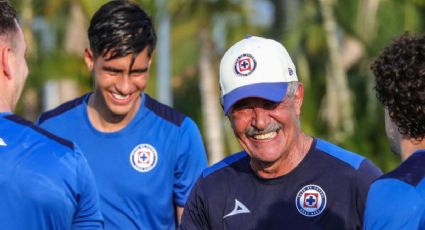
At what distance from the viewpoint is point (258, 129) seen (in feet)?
16.7

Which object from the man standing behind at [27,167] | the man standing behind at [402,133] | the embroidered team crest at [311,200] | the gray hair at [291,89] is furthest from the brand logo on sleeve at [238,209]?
the man standing behind at [402,133]

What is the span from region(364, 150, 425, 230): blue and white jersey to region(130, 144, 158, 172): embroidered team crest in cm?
288

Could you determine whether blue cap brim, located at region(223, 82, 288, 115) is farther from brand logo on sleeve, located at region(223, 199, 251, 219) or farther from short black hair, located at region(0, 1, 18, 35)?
short black hair, located at region(0, 1, 18, 35)

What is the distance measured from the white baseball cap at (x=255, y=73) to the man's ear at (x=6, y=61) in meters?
1.07

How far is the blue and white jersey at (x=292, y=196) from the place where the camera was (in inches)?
199

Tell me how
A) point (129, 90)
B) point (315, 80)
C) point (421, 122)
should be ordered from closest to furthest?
1. point (421, 122)
2. point (129, 90)
3. point (315, 80)

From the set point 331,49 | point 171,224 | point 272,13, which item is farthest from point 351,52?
point 171,224

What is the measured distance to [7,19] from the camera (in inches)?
181

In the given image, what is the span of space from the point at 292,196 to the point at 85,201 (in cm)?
101

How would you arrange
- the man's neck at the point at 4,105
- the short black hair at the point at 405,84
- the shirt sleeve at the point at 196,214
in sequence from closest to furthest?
1. the short black hair at the point at 405,84
2. the man's neck at the point at 4,105
3. the shirt sleeve at the point at 196,214

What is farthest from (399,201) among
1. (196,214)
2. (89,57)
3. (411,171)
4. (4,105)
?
(89,57)

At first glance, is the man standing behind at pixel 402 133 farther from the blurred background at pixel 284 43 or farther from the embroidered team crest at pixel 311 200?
the blurred background at pixel 284 43

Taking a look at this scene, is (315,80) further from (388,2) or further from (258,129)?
(258,129)

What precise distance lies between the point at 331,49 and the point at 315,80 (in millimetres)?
1474
